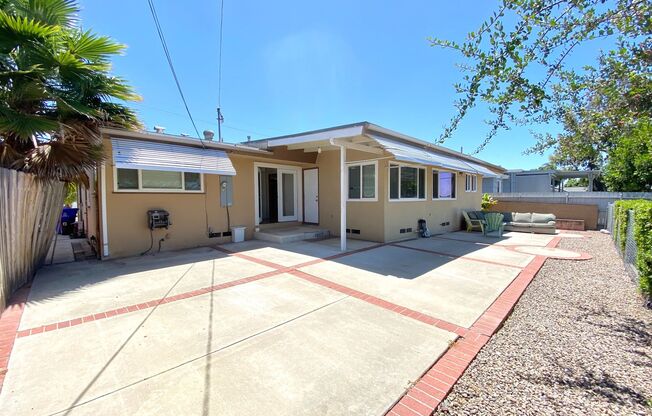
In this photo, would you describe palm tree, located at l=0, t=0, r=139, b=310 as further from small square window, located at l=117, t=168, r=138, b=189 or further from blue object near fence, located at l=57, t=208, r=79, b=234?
blue object near fence, located at l=57, t=208, r=79, b=234

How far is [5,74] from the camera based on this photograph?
4785 millimetres

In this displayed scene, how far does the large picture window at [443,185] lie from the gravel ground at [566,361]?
8.41 metres

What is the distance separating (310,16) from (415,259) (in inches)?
348

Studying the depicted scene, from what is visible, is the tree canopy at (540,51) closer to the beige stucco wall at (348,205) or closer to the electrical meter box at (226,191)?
the beige stucco wall at (348,205)

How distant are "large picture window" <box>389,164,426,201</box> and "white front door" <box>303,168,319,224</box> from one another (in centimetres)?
335

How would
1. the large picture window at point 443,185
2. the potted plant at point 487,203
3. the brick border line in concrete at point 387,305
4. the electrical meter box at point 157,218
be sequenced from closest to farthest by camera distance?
the brick border line in concrete at point 387,305
the electrical meter box at point 157,218
the large picture window at point 443,185
the potted plant at point 487,203

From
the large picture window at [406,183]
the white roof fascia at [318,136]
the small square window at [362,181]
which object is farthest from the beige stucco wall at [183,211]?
the large picture window at [406,183]

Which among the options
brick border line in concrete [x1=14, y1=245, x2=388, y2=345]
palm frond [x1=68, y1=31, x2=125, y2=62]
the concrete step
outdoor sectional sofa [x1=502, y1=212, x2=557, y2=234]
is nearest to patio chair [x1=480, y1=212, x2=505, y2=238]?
outdoor sectional sofa [x1=502, y1=212, x2=557, y2=234]

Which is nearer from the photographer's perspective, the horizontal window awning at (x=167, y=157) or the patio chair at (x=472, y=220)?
the horizontal window awning at (x=167, y=157)

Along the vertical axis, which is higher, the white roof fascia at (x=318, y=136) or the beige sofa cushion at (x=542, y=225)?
the white roof fascia at (x=318, y=136)

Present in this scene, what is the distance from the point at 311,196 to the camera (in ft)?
42.1

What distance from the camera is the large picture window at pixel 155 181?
8438 millimetres

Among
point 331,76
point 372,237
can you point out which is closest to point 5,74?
point 372,237

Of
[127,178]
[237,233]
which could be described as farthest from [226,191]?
[127,178]
